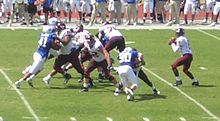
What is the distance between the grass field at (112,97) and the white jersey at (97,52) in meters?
0.84

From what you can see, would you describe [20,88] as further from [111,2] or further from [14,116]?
[111,2]

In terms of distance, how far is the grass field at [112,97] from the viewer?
15820mm

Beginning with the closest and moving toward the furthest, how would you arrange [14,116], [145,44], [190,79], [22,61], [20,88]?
[14,116]
[20,88]
[190,79]
[22,61]
[145,44]

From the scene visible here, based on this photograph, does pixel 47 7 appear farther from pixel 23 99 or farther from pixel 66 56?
pixel 23 99

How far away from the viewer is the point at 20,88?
18.7m

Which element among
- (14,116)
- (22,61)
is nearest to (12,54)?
(22,61)

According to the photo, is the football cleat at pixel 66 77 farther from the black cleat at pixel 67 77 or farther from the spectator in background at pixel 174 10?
the spectator in background at pixel 174 10

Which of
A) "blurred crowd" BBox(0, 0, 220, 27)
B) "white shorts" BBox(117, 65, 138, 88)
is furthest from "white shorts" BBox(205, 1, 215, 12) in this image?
"white shorts" BBox(117, 65, 138, 88)

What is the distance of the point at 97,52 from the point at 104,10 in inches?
504

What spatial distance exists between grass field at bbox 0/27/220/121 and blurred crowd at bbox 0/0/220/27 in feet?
20.0

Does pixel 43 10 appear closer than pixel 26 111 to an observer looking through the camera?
No

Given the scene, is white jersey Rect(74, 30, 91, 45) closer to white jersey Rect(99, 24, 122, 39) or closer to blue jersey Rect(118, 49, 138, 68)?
white jersey Rect(99, 24, 122, 39)

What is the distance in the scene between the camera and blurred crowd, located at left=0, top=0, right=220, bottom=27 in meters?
30.7

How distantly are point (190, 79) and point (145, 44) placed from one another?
623 cm
